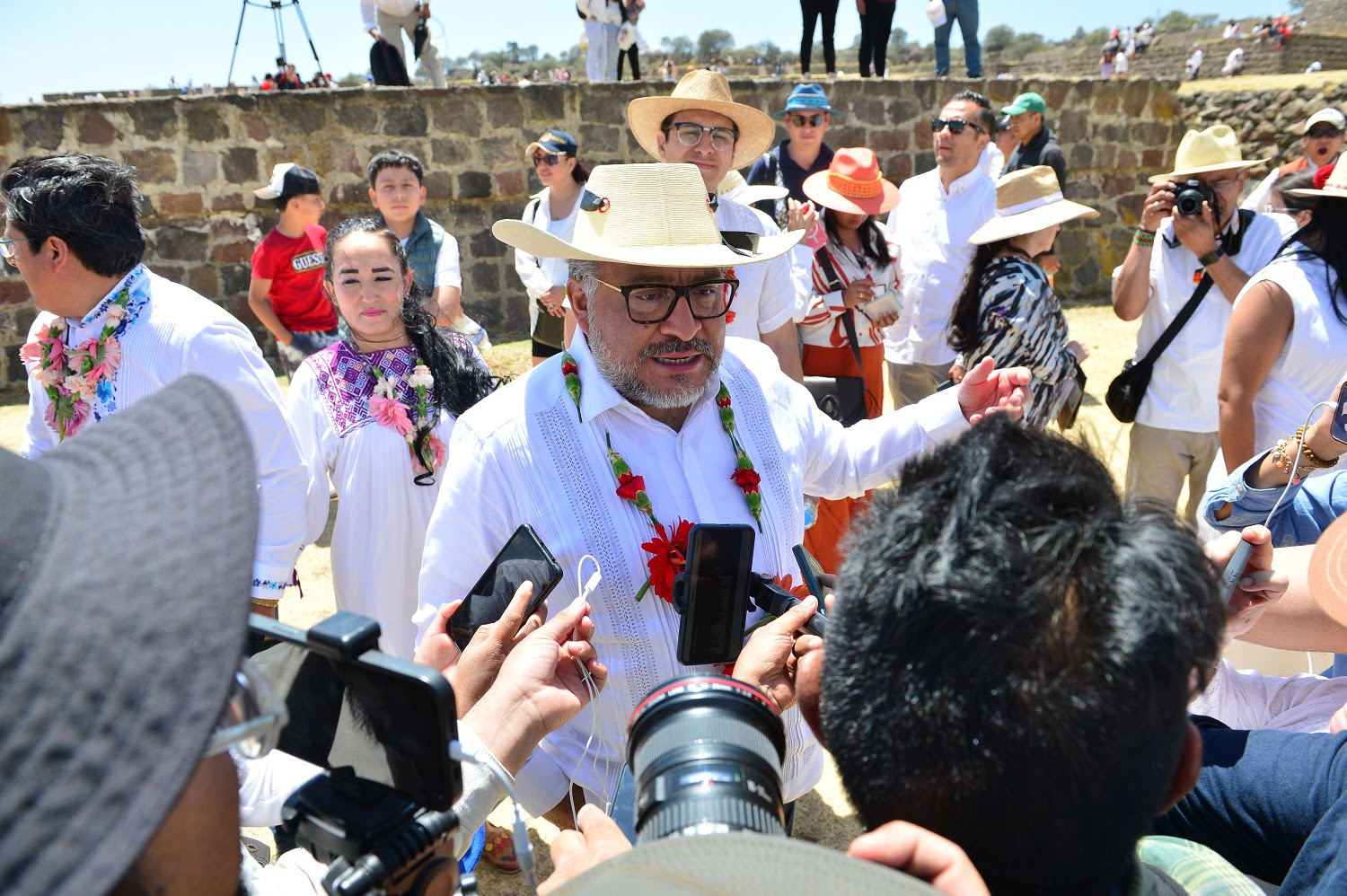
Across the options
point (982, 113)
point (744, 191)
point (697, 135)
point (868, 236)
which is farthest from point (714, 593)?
point (982, 113)

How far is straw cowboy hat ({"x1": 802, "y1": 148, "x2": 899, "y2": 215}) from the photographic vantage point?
181 inches

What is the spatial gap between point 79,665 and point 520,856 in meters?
0.62

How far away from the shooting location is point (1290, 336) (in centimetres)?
290

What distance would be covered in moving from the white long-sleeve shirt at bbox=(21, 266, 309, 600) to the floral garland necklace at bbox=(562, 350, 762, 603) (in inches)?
44.2

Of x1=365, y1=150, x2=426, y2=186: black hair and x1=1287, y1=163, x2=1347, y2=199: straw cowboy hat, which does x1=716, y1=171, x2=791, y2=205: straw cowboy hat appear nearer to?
x1=365, y1=150, x2=426, y2=186: black hair

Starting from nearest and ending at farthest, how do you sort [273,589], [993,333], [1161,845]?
[1161,845]
[273,589]
[993,333]

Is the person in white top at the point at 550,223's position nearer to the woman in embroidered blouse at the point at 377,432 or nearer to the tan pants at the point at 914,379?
the woman in embroidered blouse at the point at 377,432

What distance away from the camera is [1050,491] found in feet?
3.09

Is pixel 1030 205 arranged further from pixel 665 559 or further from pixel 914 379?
pixel 665 559

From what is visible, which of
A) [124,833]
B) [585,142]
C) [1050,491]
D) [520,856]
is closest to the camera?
[124,833]

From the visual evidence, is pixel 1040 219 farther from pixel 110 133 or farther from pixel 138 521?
pixel 110 133

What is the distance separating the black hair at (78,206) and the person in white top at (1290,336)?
3.59 meters

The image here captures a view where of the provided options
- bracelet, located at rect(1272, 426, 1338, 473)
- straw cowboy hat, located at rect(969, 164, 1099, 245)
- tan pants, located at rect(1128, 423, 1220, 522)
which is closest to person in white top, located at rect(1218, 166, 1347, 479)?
bracelet, located at rect(1272, 426, 1338, 473)

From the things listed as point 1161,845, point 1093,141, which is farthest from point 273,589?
point 1093,141
